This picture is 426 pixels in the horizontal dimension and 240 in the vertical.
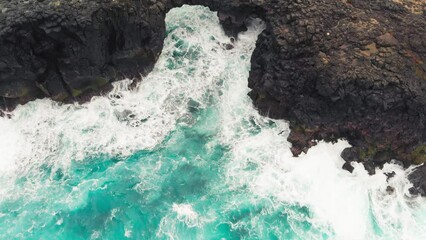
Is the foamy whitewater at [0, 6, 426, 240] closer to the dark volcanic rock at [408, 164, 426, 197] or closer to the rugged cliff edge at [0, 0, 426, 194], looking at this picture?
the dark volcanic rock at [408, 164, 426, 197]

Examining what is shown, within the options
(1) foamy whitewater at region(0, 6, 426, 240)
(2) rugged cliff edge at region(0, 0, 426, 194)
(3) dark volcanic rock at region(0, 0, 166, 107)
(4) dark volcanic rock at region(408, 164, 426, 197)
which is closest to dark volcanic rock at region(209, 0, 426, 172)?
(2) rugged cliff edge at region(0, 0, 426, 194)

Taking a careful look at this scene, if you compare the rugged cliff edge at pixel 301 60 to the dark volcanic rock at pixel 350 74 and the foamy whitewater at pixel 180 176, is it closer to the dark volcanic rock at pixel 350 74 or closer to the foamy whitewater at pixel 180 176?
the dark volcanic rock at pixel 350 74

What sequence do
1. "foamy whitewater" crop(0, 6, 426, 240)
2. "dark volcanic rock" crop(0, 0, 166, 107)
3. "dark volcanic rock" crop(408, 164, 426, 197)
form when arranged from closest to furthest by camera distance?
"foamy whitewater" crop(0, 6, 426, 240) < "dark volcanic rock" crop(408, 164, 426, 197) < "dark volcanic rock" crop(0, 0, 166, 107)

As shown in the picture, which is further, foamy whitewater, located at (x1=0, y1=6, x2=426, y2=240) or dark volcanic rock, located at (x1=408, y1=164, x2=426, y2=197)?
dark volcanic rock, located at (x1=408, y1=164, x2=426, y2=197)

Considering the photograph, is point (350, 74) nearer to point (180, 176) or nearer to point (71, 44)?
point (180, 176)

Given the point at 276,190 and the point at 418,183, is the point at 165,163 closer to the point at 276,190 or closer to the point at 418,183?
the point at 276,190

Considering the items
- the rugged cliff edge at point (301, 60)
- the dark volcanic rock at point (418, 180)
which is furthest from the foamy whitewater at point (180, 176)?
the rugged cliff edge at point (301, 60)
